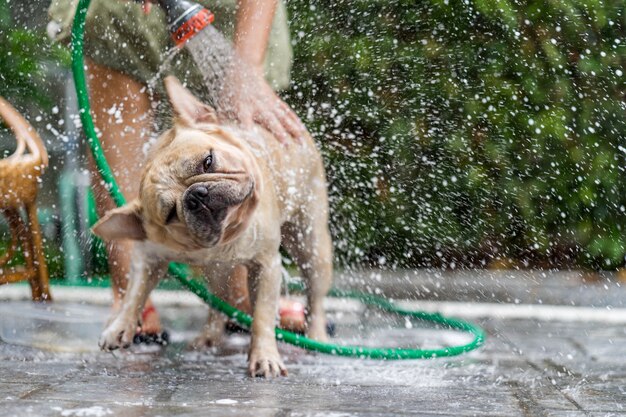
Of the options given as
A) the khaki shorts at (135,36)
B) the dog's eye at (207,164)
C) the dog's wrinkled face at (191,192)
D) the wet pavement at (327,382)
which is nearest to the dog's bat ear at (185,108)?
the dog's wrinkled face at (191,192)

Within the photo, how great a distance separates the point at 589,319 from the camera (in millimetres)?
4824

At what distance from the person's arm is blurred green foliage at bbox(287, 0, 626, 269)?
6.35ft

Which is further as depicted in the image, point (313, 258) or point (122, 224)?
point (313, 258)

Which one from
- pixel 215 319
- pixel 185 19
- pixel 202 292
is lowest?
pixel 215 319

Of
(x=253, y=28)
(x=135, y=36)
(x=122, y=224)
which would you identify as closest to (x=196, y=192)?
(x=122, y=224)

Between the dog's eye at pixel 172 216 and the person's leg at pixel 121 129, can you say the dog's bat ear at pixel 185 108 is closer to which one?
the dog's eye at pixel 172 216

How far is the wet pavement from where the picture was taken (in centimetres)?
221

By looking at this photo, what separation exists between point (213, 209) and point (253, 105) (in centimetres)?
70

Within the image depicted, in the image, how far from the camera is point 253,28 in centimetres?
352

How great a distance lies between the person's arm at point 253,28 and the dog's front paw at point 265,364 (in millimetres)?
1075

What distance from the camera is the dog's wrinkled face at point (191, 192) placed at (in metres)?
2.69

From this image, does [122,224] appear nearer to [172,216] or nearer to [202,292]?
[172,216]

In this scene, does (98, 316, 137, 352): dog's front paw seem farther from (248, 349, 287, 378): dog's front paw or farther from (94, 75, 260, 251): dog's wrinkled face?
(248, 349, 287, 378): dog's front paw

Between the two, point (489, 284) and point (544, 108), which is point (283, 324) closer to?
point (489, 284)
